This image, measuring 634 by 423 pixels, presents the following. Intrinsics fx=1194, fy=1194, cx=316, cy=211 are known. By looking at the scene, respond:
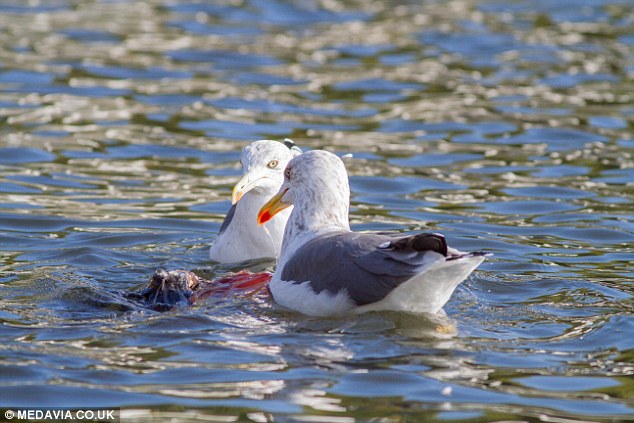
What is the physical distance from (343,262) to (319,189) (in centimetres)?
112

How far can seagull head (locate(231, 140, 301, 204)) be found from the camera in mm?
9680

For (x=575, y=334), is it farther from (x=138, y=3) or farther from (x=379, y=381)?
(x=138, y=3)

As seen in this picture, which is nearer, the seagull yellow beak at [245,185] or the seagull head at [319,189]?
the seagull head at [319,189]

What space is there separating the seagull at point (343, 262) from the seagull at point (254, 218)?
3.71 ft

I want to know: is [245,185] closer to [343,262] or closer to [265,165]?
[265,165]

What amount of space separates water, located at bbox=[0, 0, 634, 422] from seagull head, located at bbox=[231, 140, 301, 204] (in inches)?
30.5

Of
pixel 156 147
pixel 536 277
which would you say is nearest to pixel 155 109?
pixel 156 147

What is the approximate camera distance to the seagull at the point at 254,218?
9711 mm

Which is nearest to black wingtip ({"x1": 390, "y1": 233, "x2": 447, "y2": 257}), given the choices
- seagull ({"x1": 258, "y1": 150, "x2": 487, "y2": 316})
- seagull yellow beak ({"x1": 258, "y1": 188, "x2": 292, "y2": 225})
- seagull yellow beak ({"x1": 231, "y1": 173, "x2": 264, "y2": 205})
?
seagull ({"x1": 258, "y1": 150, "x2": 487, "y2": 316})

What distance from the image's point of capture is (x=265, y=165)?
9766 mm

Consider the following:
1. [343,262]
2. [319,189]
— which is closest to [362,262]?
[343,262]

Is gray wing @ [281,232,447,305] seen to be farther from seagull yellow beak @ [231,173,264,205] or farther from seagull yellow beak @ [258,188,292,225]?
seagull yellow beak @ [231,173,264,205]

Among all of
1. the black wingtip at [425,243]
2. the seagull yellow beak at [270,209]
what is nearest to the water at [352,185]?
the black wingtip at [425,243]

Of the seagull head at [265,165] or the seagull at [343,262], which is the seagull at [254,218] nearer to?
the seagull head at [265,165]
